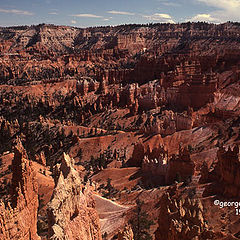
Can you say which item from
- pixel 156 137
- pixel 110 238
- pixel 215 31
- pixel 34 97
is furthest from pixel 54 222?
pixel 215 31

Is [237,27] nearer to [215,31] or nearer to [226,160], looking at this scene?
[215,31]

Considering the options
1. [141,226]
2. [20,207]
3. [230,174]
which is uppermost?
[20,207]

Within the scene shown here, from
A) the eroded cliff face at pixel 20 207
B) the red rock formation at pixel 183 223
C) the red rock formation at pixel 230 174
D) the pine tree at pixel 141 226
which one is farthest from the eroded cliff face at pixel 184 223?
the eroded cliff face at pixel 20 207

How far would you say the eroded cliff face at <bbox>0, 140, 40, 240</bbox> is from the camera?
1411 centimetres

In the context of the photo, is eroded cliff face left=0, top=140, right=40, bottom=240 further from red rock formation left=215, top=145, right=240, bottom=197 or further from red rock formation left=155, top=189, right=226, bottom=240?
red rock formation left=215, top=145, right=240, bottom=197

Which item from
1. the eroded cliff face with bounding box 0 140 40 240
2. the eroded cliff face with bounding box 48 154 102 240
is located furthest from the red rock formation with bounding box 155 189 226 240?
the eroded cliff face with bounding box 0 140 40 240

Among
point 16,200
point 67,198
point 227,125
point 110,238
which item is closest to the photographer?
point 67,198

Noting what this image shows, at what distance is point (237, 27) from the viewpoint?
158375mm

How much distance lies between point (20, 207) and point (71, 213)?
444 centimetres

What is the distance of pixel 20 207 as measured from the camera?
53.0 ft

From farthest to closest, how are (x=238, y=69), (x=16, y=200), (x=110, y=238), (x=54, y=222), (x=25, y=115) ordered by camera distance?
(x=25, y=115) → (x=238, y=69) → (x=110, y=238) → (x=16, y=200) → (x=54, y=222)

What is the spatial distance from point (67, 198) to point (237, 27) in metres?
169

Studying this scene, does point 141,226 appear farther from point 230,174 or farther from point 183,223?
point 230,174

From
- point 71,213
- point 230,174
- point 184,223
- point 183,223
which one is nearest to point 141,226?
point 184,223
